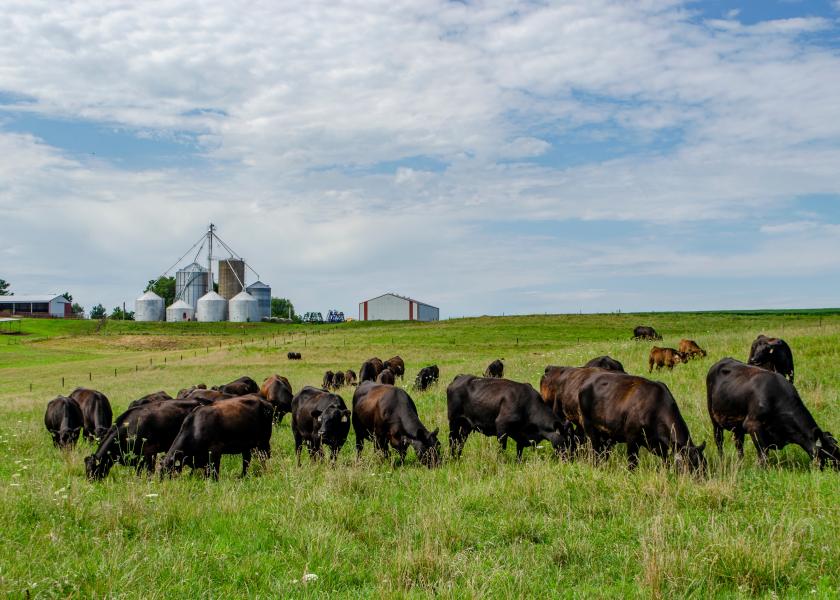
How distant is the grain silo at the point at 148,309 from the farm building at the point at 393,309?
36.8 meters

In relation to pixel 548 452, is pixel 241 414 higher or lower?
higher

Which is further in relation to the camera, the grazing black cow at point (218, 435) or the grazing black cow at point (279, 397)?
the grazing black cow at point (279, 397)

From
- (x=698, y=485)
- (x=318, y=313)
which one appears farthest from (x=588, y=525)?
(x=318, y=313)

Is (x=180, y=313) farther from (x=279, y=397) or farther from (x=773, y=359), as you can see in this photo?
(x=773, y=359)

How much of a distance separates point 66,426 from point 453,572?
12.5 m

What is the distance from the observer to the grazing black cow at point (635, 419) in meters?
9.96

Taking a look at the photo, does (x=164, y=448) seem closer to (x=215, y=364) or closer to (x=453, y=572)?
(x=453, y=572)

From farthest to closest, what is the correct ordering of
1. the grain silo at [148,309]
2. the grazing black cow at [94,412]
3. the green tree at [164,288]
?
the green tree at [164,288] < the grain silo at [148,309] < the grazing black cow at [94,412]

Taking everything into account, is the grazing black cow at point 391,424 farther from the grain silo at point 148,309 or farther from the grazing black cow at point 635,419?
the grain silo at point 148,309

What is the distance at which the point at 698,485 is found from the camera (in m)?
8.51

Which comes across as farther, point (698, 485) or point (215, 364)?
point (215, 364)

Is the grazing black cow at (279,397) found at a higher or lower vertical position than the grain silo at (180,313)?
lower

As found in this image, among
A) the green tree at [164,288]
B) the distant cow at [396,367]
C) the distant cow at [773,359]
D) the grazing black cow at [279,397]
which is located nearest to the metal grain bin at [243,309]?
the green tree at [164,288]

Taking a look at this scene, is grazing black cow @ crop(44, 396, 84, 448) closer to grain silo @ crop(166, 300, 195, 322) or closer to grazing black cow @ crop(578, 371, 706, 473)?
grazing black cow @ crop(578, 371, 706, 473)
